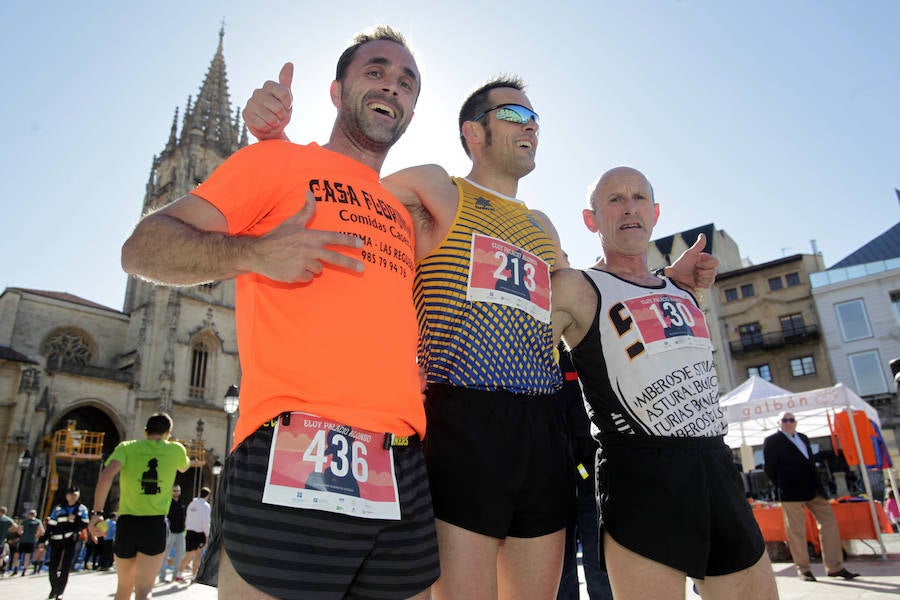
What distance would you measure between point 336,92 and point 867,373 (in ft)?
119

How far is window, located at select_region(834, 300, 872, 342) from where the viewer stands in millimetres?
31281

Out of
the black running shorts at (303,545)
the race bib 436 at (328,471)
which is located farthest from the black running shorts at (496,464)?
the race bib 436 at (328,471)

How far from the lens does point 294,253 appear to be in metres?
1.46


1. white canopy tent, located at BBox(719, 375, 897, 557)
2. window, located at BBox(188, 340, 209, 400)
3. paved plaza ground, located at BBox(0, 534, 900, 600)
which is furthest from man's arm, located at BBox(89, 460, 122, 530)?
window, located at BBox(188, 340, 209, 400)

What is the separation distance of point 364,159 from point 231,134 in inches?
1900

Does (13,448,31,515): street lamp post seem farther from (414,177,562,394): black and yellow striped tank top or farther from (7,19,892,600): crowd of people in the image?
(414,177,562,394): black and yellow striped tank top

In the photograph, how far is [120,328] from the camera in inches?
1444

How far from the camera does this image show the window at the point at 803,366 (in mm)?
32475

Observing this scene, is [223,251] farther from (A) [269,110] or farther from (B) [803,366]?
(B) [803,366]

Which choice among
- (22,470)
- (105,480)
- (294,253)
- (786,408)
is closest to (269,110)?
(294,253)

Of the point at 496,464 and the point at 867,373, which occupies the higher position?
the point at 867,373

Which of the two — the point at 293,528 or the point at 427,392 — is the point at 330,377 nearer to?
the point at 293,528

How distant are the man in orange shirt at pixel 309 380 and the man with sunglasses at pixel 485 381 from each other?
207 millimetres

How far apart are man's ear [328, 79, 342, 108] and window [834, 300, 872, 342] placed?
36664 mm
